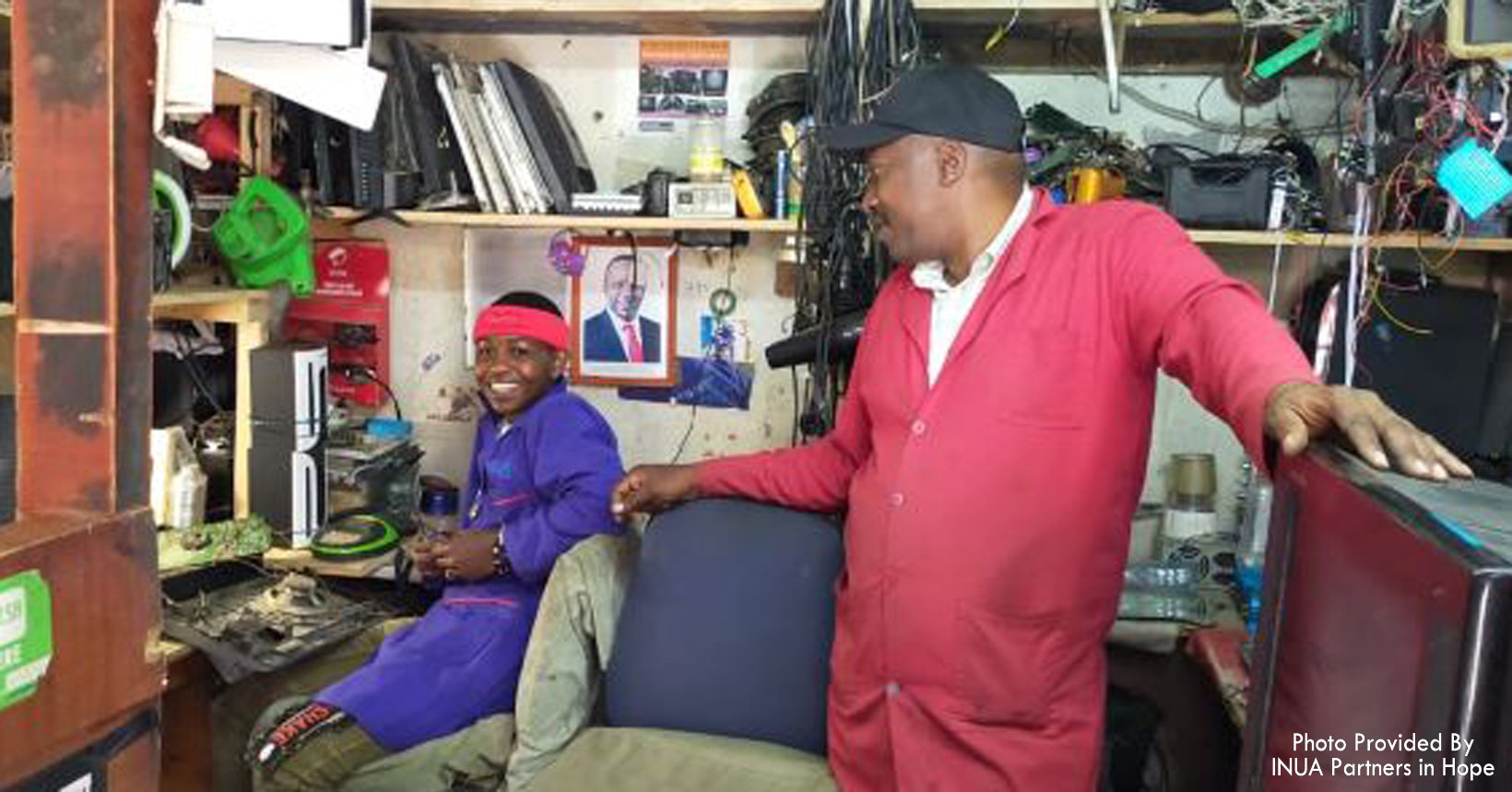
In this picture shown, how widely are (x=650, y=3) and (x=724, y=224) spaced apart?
18.1 inches

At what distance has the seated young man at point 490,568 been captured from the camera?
6.04 ft

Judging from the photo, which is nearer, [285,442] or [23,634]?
[23,634]

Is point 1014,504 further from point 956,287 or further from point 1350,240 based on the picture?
point 1350,240

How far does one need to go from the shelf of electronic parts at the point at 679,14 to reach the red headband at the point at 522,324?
0.60 meters

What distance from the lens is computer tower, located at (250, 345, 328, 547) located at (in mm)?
2316

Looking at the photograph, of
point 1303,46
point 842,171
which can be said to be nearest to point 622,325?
point 842,171

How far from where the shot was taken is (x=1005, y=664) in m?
1.46

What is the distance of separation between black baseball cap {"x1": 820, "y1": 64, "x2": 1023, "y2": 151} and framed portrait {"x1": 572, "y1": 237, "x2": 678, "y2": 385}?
98 centimetres

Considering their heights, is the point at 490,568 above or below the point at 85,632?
below

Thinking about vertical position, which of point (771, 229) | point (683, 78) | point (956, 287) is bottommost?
point (956, 287)

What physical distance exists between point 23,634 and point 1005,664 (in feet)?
3.84

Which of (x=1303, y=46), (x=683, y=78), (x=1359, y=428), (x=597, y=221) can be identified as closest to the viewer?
(x=1359, y=428)

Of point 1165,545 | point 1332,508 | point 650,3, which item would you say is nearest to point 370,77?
point 1332,508

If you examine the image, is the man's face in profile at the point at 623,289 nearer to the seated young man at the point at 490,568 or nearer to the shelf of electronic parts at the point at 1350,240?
the seated young man at the point at 490,568
